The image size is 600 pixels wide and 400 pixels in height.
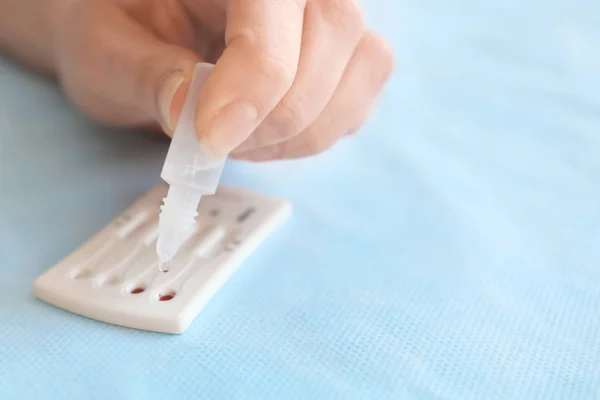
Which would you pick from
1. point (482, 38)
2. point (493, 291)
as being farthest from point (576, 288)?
point (482, 38)

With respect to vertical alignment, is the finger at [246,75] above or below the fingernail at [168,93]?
above

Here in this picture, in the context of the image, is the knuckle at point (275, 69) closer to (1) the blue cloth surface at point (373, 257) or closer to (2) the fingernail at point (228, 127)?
(2) the fingernail at point (228, 127)

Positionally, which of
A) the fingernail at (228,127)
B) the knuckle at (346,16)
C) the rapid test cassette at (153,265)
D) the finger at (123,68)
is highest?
the knuckle at (346,16)

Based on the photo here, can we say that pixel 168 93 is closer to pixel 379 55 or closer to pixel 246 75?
pixel 246 75

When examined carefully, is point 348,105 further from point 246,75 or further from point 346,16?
point 246,75

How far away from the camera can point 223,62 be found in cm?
33

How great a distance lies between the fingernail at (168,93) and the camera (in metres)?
0.38

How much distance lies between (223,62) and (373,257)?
0.19m

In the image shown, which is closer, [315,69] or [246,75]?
[246,75]

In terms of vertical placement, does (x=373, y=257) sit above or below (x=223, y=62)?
below

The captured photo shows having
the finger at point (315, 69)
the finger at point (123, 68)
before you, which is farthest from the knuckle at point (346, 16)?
the finger at point (123, 68)

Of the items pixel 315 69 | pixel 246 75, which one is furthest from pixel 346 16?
pixel 246 75

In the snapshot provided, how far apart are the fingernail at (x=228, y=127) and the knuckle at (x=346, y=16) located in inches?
5.8

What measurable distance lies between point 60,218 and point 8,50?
0.68 feet
